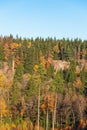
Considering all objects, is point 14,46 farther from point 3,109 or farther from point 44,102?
point 3,109

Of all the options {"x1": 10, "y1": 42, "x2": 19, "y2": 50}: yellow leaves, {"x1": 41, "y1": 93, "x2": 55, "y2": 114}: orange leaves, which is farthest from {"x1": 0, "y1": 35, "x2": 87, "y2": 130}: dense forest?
{"x1": 10, "y1": 42, "x2": 19, "y2": 50}: yellow leaves

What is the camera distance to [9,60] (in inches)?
4697

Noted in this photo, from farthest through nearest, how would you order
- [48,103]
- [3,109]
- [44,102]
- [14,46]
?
[14,46] → [44,102] → [48,103] → [3,109]

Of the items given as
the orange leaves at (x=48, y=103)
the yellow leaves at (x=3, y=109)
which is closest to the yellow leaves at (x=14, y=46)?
the yellow leaves at (x=3, y=109)

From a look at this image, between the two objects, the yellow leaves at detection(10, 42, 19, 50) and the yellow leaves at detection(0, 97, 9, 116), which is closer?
the yellow leaves at detection(0, 97, 9, 116)

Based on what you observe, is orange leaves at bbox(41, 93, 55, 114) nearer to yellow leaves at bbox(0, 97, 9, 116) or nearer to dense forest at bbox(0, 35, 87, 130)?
dense forest at bbox(0, 35, 87, 130)

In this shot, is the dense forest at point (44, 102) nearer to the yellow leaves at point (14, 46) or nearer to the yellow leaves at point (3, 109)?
the yellow leaves at point (3, 109)

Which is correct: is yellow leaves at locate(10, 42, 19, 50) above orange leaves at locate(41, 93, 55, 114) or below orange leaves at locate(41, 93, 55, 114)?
above

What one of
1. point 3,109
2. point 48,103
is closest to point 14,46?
point 3,109

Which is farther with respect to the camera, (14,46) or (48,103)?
(14,46)

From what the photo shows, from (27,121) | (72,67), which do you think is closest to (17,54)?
(72,67)

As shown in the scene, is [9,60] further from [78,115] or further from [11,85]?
[78,115]

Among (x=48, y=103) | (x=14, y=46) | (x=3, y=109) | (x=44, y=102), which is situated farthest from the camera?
(x=14, y=46)

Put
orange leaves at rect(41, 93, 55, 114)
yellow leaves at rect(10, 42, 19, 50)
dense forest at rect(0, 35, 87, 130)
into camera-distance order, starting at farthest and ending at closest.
Answer: yellow leaves at rect(10, 42, 19, 50)
dense forest at rect(0, 35, 87, 130)
orange leaves at rect(41, 93, 55, 114)
